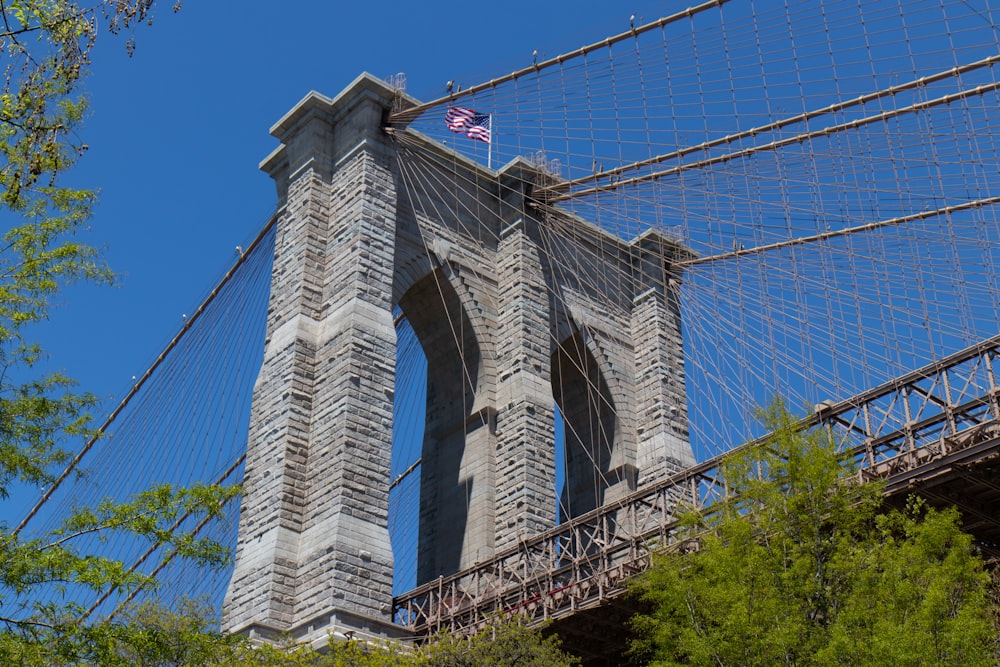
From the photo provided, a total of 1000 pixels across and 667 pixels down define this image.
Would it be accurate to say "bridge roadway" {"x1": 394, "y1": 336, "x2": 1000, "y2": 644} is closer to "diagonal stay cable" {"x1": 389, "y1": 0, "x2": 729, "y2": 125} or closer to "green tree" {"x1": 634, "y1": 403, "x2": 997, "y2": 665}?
"green tree" {"x1": 634, "y1": 403, "x2": 997, "y2": 665}

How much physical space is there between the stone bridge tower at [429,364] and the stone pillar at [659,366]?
6cm

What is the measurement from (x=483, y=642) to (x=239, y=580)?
24.1 ft

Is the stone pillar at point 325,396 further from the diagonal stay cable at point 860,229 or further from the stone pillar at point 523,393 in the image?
the diagonal stay cable at point 860,229

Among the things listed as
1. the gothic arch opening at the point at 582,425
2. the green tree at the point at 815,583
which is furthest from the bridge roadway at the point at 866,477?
the gothic arch opening at the point at 582,425

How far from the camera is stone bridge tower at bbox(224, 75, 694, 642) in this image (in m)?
25.3

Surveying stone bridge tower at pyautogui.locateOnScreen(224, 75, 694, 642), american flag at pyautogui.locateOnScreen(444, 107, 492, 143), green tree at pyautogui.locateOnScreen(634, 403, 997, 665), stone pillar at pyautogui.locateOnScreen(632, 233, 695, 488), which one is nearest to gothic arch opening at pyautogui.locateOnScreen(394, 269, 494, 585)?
stone bridge tower at pyautogui.locateOnScreen(224, 75, 694, 642)

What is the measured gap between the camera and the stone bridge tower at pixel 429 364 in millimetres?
25328

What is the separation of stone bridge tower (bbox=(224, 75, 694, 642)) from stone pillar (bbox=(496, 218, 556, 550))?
6 cm

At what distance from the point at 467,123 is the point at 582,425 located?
9207 mm

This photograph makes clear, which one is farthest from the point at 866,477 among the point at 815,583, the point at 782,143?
the point at 782,143

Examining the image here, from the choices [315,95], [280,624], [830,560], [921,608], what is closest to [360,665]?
[280,624]

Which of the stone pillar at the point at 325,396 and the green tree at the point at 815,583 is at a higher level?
the stone pillar at the point at 325,396

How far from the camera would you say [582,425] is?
117ft

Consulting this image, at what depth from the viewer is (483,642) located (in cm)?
2016
